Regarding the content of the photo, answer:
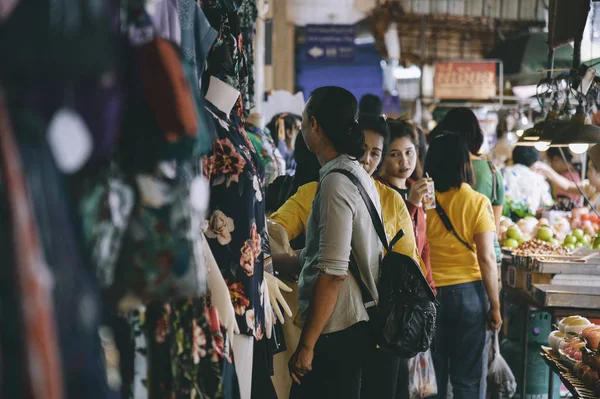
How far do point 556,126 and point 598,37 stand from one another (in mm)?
4424

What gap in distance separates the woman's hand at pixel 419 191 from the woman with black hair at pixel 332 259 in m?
1.09

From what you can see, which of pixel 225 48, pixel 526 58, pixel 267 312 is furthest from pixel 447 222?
pixel 526 58

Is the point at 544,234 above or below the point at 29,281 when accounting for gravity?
below

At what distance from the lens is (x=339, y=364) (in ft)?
9.38

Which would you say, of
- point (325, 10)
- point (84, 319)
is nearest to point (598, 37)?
point (325, 10)

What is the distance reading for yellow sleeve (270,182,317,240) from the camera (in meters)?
3.33

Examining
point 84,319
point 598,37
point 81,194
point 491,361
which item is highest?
point 598,37

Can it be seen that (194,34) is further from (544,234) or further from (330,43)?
(330,43)

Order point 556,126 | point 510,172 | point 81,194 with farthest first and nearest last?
point 510,172
point 556,126
point 81,194

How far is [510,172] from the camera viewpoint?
25.4 ft

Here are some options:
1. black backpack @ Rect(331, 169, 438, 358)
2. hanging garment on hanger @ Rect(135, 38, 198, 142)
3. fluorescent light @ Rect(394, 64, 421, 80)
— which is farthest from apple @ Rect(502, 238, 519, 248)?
fluorescent light @ Rect(394, 64, 421, 80)

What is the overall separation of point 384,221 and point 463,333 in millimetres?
1432

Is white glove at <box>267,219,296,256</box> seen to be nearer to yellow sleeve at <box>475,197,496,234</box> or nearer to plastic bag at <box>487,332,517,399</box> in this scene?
yellow sleeve at <box>475,197,496,234</box>

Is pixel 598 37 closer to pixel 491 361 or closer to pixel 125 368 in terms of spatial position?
pixel 491 361
